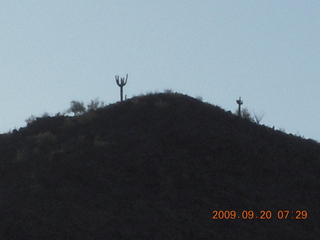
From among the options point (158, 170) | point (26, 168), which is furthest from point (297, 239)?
point (26, 168)

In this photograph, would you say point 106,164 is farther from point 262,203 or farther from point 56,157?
point 262,203

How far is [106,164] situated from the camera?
34.8 meters

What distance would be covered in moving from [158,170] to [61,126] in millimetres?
7495

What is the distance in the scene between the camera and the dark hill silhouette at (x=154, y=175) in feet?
99.3

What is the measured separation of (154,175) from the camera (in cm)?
3419
